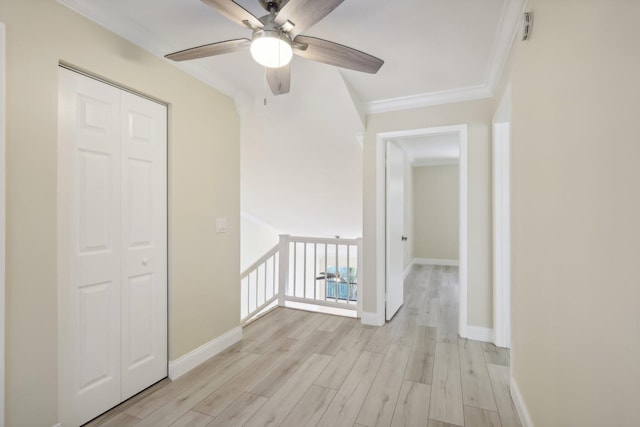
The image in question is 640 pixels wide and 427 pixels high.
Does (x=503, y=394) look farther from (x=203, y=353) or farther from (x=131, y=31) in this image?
(x=131, y=31)

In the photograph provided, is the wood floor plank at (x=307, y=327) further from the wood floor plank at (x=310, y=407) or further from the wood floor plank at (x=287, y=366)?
the wood floor plank at (x=310, y=407)

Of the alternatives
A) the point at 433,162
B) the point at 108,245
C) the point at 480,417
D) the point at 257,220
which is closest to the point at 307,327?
the point at 480,417

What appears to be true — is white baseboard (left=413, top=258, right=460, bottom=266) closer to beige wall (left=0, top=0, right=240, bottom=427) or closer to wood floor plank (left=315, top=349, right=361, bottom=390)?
wood floor plank (left=315, top=349, right=361, bottom=390)

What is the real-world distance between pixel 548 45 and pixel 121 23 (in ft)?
7.64

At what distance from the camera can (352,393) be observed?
2.02 meters

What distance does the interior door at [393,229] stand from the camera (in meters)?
3.37

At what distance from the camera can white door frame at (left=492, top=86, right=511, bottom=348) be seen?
264cm

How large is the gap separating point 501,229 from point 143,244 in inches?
115

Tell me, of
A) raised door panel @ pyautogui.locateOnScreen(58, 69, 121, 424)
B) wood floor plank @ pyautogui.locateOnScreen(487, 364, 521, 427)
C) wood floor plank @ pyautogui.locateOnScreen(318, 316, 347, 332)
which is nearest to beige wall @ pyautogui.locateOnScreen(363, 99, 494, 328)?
wood floor plank @ pyautogui.locateOnScreen(487, 364, 521, 427)

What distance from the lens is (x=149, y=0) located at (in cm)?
166

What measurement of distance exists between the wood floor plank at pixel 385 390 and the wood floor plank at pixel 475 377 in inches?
17.4

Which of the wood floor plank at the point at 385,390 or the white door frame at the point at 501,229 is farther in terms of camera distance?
the white door frame at the point at 501,229

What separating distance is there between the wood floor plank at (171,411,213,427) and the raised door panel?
0.48m

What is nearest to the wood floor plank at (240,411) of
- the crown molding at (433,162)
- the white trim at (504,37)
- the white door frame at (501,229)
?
the white door frame at (501,229)
